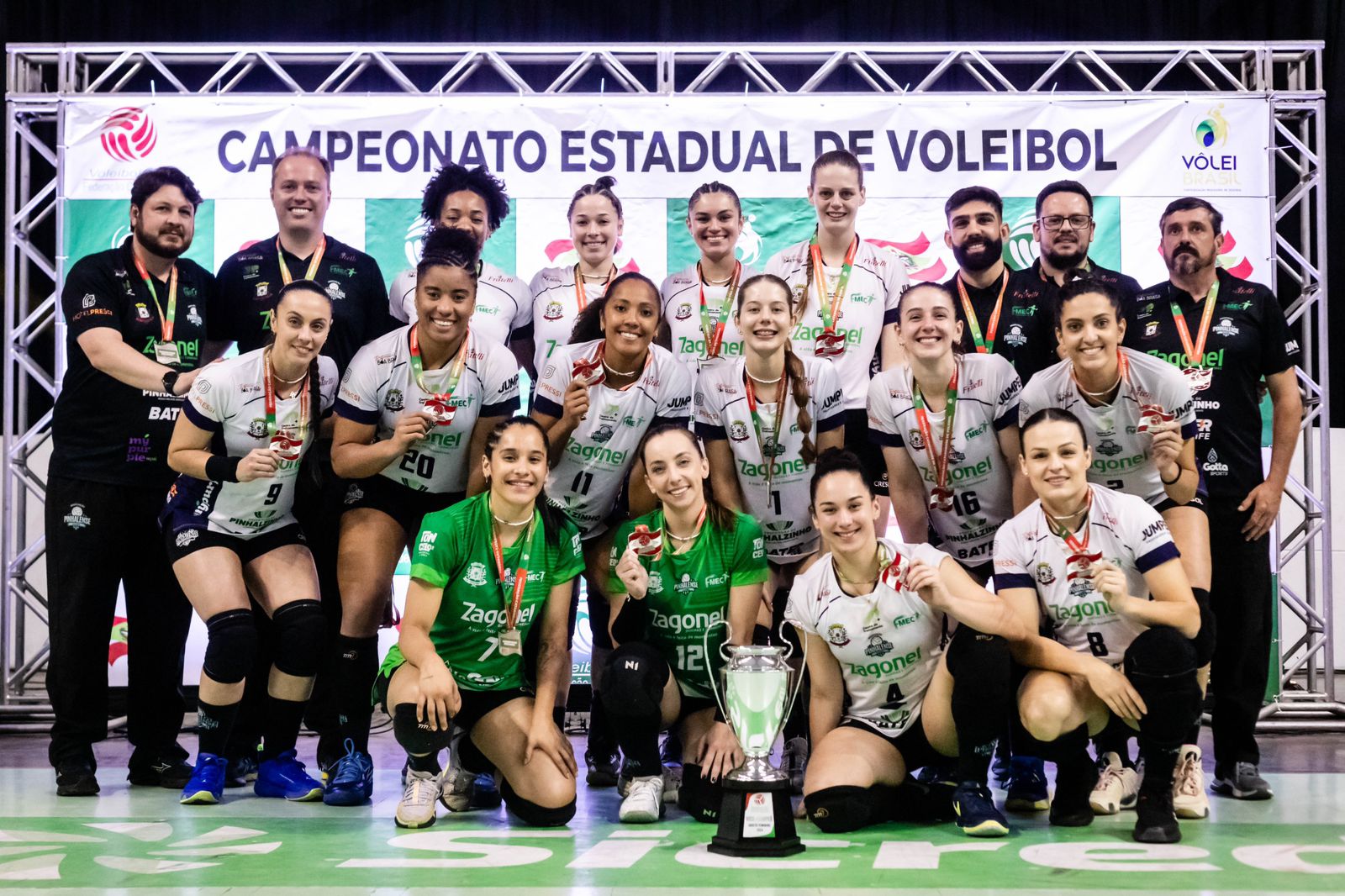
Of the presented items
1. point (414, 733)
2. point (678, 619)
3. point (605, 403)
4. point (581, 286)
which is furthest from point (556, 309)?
point (414, 733)

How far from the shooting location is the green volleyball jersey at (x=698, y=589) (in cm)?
379

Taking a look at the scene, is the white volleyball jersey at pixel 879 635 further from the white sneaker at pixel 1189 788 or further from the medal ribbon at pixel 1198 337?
the medal ribbon at pixel 1198 337

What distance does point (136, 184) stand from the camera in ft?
14.4

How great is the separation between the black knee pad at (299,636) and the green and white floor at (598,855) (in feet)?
1.47

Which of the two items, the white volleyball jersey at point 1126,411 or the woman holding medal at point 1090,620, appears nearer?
the woman holding medal at point 1090,620

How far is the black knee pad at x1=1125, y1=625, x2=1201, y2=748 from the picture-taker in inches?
131

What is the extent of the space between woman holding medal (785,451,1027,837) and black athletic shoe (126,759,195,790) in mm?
2314

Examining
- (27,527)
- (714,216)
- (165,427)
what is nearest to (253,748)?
(165,427)

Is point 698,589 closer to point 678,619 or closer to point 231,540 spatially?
point 678,619

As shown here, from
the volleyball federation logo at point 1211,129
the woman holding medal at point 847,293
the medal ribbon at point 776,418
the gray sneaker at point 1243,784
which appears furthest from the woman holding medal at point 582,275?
the volleyball federation logo at point 1211,129

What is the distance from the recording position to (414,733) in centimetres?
357

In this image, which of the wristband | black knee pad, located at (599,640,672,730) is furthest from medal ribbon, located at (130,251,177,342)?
black knee pad, located at (599,640,672,730)

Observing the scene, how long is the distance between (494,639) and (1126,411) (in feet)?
7.11

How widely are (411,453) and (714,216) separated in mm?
1501
